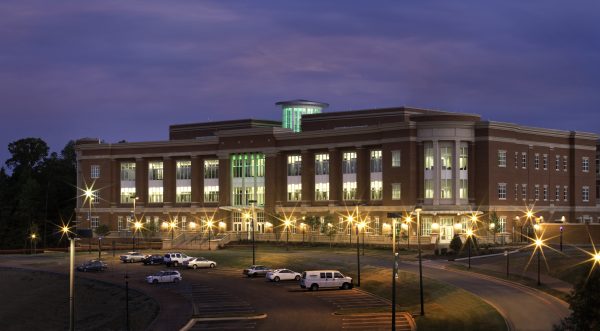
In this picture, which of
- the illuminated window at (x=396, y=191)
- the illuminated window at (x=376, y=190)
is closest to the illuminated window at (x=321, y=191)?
the illuminated window at (x=376, y=190)

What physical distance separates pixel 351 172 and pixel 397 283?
164 feet

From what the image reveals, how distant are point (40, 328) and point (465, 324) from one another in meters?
39.3

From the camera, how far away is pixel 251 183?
463 ft

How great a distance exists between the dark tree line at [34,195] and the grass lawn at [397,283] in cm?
6049

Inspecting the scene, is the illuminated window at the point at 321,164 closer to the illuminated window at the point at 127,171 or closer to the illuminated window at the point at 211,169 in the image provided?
the illuminated window at the point at 211,169

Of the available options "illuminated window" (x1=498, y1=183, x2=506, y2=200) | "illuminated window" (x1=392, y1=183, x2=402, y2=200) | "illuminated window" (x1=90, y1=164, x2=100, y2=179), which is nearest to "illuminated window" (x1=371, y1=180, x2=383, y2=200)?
"illuminated window" (x1=392, y1=183, x2=402, y2=200)

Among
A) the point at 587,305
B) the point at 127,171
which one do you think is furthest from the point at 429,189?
the point at 587,305

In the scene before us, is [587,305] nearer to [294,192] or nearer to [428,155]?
[428,155]

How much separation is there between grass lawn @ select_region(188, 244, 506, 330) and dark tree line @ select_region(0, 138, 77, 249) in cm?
6049

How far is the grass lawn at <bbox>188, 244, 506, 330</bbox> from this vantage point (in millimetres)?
61938

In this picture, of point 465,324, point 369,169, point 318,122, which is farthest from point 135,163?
point 465,324

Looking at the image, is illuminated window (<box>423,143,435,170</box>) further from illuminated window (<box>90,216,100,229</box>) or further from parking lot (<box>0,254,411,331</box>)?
illuminated window (<box>90,216,100,229</box>)

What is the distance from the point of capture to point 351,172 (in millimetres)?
130375

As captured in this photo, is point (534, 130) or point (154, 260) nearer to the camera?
point (154, 260)
